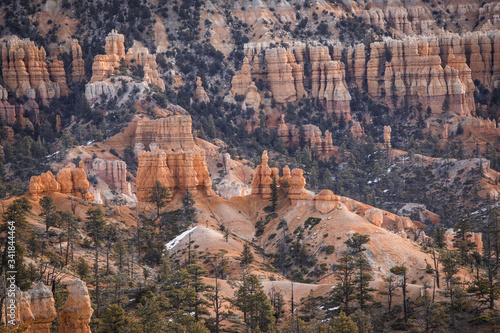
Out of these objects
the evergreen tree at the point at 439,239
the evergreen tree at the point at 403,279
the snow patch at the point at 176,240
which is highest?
the evergreen tree at the point at 403,279

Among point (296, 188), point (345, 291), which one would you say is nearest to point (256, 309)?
point (345, 291)

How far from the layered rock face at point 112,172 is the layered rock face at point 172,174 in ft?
106

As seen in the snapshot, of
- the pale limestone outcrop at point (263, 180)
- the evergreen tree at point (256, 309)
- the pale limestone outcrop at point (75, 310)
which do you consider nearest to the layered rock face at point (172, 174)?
the pale limestone outcrop at point (263, 180)

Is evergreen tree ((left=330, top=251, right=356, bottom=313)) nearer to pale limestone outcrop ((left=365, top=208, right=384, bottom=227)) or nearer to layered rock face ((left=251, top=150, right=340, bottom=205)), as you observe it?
pale limestone outcrop ((left=365, top=208, right=384, bottom=227))

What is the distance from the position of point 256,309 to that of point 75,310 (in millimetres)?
35673

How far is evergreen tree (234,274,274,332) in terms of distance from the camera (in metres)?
91.2

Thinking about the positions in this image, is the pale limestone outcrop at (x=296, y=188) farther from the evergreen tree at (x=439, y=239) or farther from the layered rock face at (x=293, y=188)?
the evergreen tree at (x=439, y=239)

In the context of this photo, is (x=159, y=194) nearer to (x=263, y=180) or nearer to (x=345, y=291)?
(x=263, y=180)

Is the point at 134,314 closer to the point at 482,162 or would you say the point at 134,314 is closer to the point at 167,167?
the point at 167,167

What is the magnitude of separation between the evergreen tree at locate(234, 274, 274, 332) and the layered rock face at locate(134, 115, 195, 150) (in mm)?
94448

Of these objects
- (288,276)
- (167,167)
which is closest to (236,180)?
(167,167)

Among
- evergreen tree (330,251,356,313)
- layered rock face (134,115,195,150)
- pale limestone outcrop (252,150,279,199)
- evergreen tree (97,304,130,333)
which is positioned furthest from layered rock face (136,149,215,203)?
evergreen tree (97,304,130,333)

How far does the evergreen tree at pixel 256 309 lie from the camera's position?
91188 mm

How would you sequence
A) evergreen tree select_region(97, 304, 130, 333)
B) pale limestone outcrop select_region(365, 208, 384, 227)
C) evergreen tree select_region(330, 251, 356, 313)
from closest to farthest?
evergreen tree select_region(97, 304, 130, 333) → evergreen tree select_region(330, 251, 356, 313) → pale limestone outcrop select_region(365, 208, 384, 227)
